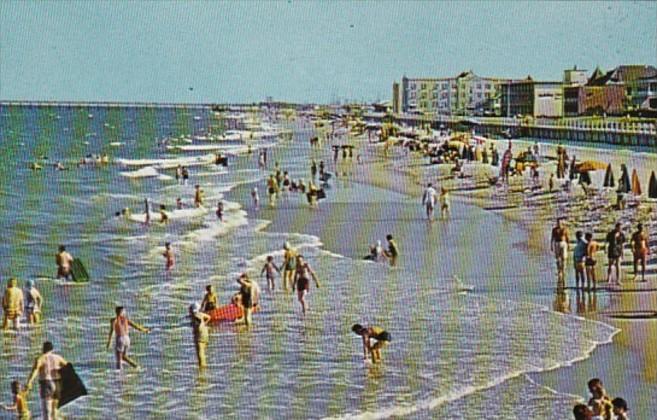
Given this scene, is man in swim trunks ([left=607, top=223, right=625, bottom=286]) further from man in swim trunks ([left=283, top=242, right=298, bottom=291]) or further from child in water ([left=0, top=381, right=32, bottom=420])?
child in water ([left=0, top=381, right=32, bottom=420])

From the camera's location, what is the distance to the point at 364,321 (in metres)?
8.16

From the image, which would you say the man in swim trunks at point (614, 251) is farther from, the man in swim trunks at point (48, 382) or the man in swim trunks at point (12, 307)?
the man in swim trunks at point (48, 382)

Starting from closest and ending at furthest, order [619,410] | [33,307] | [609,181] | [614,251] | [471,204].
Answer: [619,410]
[33,307]
[614,251]
[471,204]
[609,181]

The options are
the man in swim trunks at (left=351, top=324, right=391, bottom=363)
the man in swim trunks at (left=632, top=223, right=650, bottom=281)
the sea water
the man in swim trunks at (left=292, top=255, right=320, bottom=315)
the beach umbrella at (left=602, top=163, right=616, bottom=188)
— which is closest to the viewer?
the sea water

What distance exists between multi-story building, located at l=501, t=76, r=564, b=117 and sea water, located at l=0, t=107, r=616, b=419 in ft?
133

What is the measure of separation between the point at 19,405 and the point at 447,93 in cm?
8217

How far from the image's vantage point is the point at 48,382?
237 inches

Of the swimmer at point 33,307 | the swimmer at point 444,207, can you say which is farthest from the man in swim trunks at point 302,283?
the swimmer at point 444,207

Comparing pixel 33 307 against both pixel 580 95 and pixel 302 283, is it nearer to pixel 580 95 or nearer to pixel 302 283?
pixel 302 283

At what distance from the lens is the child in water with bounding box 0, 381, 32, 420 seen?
5.87 meters

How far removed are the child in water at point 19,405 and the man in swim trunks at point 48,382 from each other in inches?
2.5

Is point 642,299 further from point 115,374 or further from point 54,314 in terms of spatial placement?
point 54,314

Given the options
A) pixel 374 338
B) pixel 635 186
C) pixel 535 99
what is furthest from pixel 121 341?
pixel 535 99

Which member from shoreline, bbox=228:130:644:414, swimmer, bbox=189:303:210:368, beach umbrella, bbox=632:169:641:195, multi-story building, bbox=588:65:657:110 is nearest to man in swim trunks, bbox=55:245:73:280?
shoreline, bbox=228:130:644:414
